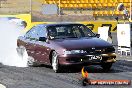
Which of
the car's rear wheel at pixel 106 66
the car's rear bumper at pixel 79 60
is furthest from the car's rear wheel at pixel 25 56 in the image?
the car's rear wheel at pixel 106 66

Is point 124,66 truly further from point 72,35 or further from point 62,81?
point 62,81

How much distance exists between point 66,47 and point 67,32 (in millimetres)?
1327

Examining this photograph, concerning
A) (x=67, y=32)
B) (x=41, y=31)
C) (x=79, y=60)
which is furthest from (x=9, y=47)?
(x=79, y=60)

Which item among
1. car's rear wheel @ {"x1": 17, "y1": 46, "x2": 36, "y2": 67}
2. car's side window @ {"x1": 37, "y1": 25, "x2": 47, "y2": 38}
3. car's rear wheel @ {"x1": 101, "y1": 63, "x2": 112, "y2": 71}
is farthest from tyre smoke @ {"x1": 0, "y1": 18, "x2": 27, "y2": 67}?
car's rear wheel @ {"x1": 101, "y1": 63, "x2": 112, "y2": 71}

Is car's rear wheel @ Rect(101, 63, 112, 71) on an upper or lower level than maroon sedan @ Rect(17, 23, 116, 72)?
lower

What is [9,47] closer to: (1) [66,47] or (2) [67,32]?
(2) [67,32]

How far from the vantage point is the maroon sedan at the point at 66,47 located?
1291cm

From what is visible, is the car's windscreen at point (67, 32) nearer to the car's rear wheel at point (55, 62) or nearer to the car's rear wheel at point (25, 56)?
the car's rear wheel at point (55, 62)

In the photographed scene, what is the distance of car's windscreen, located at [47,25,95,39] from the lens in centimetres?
1414

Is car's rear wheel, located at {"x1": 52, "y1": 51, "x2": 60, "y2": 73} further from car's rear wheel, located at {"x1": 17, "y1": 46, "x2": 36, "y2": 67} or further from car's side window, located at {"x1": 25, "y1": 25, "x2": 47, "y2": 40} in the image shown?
car's rear wheel, located at {"x1": 17, "y1": 46, "x2": 36, "y2": 67}

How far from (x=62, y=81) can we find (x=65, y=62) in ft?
6.14

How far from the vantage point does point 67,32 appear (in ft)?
46.8

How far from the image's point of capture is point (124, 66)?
14.8 meters

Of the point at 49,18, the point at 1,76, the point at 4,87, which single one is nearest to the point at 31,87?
the point at 4,87
